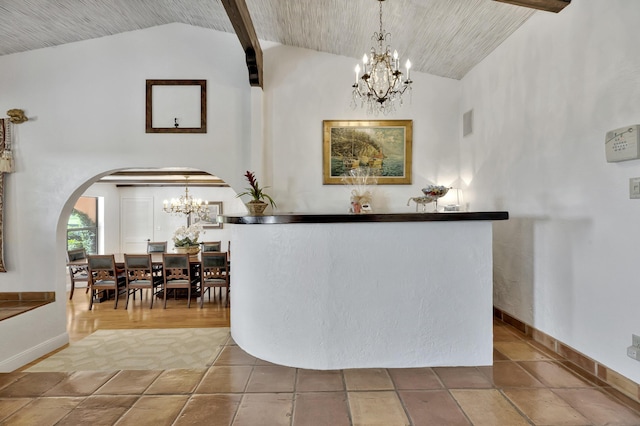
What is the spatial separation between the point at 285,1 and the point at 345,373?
10.8ft

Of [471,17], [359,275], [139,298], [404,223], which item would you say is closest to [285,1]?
[471,17]

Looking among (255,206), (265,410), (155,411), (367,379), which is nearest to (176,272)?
(255,206)

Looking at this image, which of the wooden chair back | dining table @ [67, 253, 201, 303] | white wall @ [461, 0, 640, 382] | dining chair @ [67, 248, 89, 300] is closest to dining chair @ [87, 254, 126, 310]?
dining table @ [67, 253, 201, 303]

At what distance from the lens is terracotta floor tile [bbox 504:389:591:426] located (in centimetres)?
169

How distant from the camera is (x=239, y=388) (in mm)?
2027

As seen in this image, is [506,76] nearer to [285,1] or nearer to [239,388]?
[285,1]

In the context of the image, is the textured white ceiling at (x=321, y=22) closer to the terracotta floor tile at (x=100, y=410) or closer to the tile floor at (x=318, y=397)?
the tile floor at (x=318, y=397)

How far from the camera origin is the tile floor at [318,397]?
5.67 ft

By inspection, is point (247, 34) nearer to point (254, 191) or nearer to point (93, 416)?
point (254, 191)

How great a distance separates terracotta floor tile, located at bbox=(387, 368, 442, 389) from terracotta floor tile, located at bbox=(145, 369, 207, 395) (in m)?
1.32

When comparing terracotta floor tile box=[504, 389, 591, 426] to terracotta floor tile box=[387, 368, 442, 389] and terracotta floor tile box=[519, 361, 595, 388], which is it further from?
terracotta floor tile box=[387, 368, 442, 389]

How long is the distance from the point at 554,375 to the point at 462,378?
0.64m

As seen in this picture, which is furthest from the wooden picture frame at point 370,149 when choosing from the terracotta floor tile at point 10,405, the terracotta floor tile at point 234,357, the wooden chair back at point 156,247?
the wooden chair back at point 156,247

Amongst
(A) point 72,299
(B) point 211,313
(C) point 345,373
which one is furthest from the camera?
(A) point 72,299
